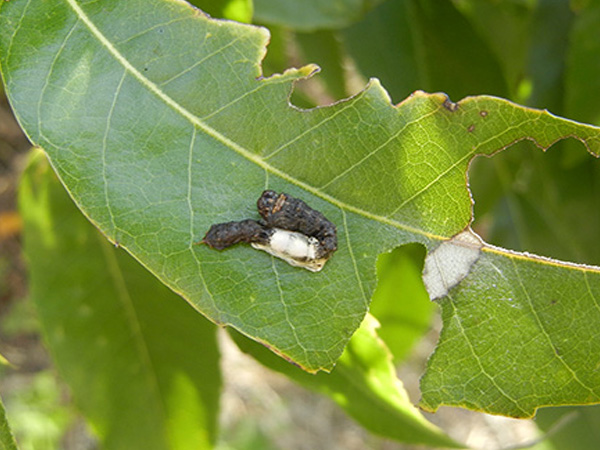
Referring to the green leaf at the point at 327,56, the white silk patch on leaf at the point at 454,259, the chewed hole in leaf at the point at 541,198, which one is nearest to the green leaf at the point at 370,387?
the white silk patch on leaf at the point at 454,259

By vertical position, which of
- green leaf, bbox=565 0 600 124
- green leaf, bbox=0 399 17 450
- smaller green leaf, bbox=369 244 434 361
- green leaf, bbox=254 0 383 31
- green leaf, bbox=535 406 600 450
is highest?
green leaf, bbox=0 399 17 450

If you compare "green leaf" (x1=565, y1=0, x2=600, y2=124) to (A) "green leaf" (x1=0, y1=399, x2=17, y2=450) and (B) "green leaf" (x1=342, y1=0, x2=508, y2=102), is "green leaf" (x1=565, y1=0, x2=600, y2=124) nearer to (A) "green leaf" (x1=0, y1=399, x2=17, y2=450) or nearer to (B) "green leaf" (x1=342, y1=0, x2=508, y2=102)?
(B) "green leaf" (x1=342, y1=0, x2=508, y2=102)

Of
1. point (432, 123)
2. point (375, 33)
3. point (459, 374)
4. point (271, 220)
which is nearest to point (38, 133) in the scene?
point (271, 220)

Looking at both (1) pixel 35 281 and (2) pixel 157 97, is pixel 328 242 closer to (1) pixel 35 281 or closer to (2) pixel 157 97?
(2) pixel 157 97

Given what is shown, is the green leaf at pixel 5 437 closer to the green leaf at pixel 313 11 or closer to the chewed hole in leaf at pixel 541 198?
the green leaf at pixel 313 11

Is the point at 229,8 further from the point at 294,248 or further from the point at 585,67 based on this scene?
the point at 585,67

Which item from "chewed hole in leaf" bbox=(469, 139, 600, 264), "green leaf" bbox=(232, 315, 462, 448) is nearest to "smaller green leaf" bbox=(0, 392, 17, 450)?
"green leaf" bbox=(232, 315, 462, 448)
